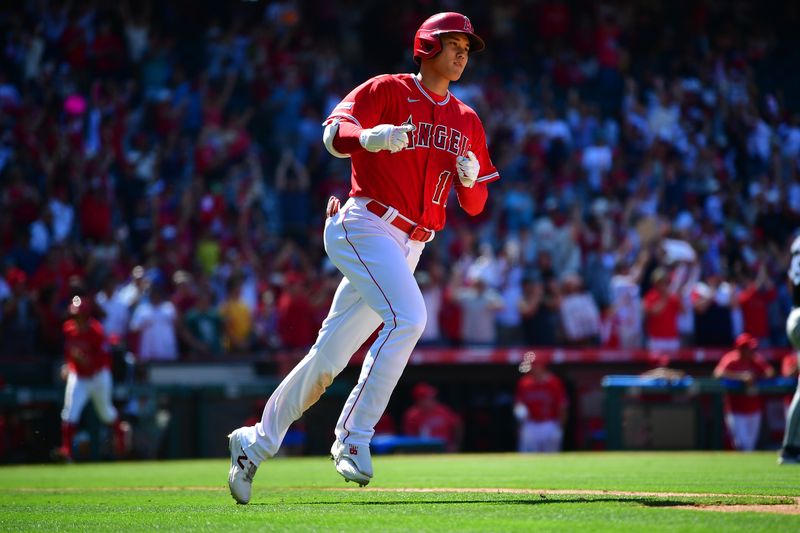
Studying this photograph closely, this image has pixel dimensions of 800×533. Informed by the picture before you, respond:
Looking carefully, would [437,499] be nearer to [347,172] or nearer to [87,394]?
[87,394]

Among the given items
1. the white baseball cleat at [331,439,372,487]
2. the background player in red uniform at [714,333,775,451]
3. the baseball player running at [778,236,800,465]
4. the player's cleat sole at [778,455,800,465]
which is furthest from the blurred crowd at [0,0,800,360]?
the white baseball cleat at [331,439,372,487]

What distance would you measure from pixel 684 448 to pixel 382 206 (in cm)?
896

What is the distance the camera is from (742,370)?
14180mm

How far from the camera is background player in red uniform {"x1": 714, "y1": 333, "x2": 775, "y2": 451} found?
13906mm

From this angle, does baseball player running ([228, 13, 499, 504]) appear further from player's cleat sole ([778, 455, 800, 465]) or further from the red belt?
player's cleat sole ([778, 455, 800, 465])

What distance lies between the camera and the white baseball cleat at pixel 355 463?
18.8 ft

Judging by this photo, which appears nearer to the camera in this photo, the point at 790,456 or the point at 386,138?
the point at 386,138

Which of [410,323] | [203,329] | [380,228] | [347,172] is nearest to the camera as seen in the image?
[410,323]

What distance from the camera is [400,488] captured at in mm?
7055

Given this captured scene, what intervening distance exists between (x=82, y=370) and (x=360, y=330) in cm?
783

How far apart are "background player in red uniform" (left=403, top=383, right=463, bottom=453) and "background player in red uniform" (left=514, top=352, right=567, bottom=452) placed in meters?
0.88

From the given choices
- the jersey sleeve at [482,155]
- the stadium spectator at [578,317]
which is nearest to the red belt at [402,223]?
the jersey sleeve at [482,155]

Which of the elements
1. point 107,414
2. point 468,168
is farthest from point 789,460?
point 107,414

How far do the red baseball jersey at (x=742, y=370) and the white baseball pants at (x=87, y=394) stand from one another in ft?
22.4
